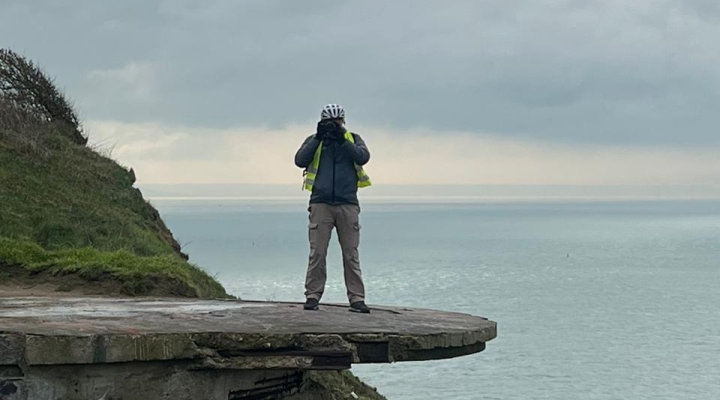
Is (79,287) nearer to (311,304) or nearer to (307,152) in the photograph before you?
(311,304)

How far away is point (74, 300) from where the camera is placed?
10969mm

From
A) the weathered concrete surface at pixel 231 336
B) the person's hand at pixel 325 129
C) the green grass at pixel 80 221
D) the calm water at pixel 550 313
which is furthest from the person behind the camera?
the calm water at pixel 550 313

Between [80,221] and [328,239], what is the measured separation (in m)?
8.70

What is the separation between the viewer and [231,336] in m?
7.90

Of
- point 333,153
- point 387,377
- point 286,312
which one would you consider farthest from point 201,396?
point 387,377

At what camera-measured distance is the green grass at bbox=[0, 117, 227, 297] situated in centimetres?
1341

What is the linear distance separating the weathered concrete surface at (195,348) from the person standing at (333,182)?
0.65 metres

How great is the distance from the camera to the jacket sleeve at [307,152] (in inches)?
379

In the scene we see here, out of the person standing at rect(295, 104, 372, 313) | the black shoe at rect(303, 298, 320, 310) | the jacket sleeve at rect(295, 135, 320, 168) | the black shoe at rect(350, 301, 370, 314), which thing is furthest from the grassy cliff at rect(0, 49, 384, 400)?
the jacket sleeve at rect(295, 135, 320, 168)

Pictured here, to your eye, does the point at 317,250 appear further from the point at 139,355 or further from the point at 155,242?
the point at 155,242

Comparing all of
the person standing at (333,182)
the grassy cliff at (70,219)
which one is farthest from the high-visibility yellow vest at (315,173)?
the grassy cliff at (70,219)

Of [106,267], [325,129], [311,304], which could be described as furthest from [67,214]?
[325,129]

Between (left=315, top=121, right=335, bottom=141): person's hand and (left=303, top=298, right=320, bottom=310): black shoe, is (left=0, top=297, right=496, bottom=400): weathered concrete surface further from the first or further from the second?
(left=315, top=121, right=335, bottom=141): person's hand

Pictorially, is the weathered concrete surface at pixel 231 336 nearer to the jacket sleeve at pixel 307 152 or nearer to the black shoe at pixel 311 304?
the black shoe at pixel 311 304
